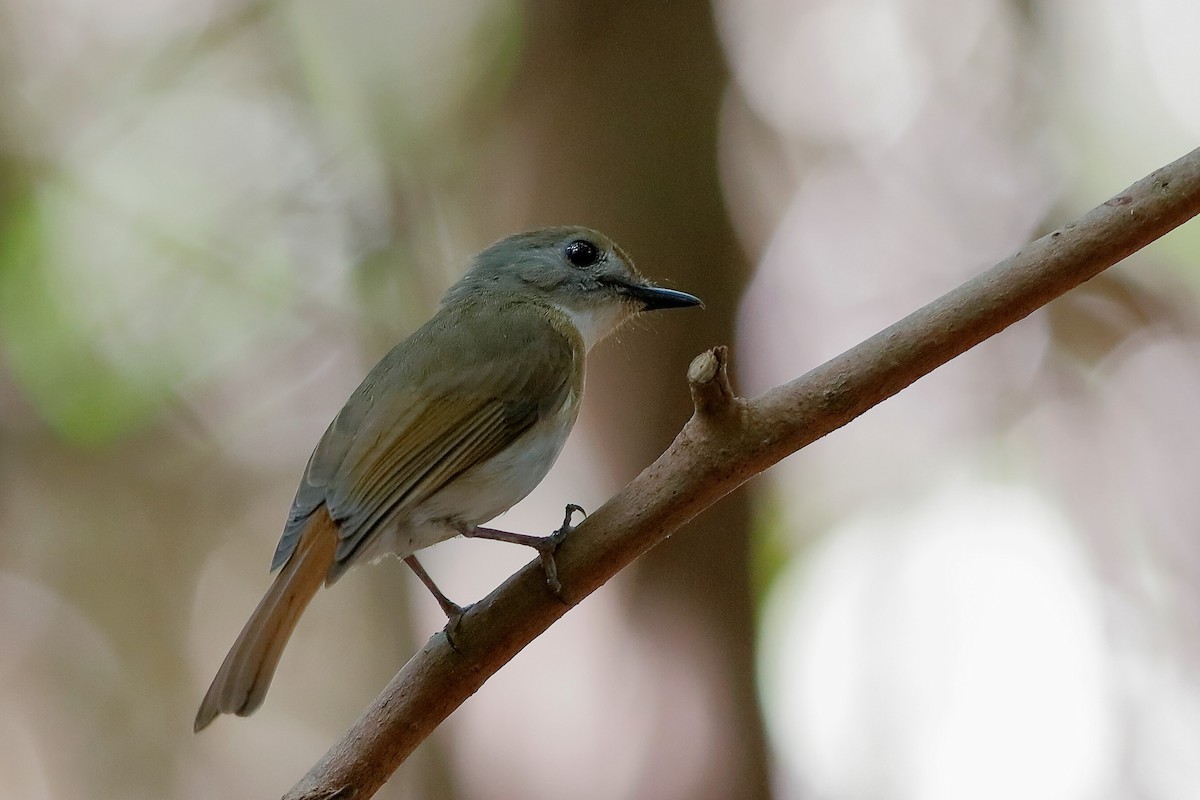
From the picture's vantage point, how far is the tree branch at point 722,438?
1744mm

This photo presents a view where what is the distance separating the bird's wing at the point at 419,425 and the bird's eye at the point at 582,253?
379 mm

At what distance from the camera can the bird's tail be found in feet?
6.81

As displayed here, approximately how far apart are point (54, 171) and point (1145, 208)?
4.24m

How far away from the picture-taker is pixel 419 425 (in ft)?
8.29

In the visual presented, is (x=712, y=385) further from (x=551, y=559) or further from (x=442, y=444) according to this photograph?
(x=442, y=444)

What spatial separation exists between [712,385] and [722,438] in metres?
0.11

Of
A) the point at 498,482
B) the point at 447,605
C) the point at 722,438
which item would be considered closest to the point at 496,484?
the point at 498,482

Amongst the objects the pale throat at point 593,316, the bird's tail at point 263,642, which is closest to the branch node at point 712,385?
the bird's tail at point 263,642

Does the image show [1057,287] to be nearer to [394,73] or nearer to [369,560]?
[369,560]

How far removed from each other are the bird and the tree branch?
0.33 ft

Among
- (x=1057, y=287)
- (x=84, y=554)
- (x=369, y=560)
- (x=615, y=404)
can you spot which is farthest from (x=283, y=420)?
(x=1057, y=287)

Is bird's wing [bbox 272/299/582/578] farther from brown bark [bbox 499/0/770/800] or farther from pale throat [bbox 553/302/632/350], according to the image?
brown bark [bbox 499/0/770/800]

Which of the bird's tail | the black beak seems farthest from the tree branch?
the black beak

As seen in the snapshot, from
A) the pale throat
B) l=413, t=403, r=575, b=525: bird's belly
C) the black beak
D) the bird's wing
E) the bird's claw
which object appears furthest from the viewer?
the pale throat
